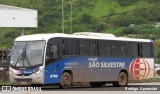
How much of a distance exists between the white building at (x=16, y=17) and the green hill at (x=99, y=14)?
124 ft

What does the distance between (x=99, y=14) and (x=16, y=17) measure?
5513 centimetres

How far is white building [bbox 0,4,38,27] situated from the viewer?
56.1 metres

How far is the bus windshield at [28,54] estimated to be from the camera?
1125 inches

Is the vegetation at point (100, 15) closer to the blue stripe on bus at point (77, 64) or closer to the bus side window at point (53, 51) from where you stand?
the blue stripe on bus at point (77, 64)

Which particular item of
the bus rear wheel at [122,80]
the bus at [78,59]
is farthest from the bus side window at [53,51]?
the bus rear wheel at [122,80]

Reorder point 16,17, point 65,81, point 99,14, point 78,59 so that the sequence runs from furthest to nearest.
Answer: point 99,14 → point 16,17 → point 78,59 → point 65,81

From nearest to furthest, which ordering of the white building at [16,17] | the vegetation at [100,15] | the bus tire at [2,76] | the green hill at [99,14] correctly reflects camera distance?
1. the bus tire at [2,76]
2. the white building at [16,17]
3. the vegetation at [100,15]
4. the green hill at [99,14]

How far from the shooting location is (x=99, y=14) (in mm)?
110375

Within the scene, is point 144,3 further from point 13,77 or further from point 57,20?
point 13,77

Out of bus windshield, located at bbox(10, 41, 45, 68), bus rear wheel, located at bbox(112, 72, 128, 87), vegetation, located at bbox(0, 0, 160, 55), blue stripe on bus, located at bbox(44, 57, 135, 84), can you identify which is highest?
vegetation, located at bbox(0, 0, 160, 55)

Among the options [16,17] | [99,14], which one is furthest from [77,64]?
[99,14]

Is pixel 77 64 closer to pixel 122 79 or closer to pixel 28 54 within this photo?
pixel 28 54

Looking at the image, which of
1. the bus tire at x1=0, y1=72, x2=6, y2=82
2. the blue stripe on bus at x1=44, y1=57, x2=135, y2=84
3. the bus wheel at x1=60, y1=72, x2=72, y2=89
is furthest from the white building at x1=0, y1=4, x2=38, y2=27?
the bus wheel at x1=60, y1=72, x2=72, y2=89

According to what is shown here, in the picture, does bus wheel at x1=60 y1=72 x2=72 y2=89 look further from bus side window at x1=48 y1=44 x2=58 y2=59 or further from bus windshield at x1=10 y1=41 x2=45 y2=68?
bus windshield at x1=10 y1=41 x2=45 y2=68
